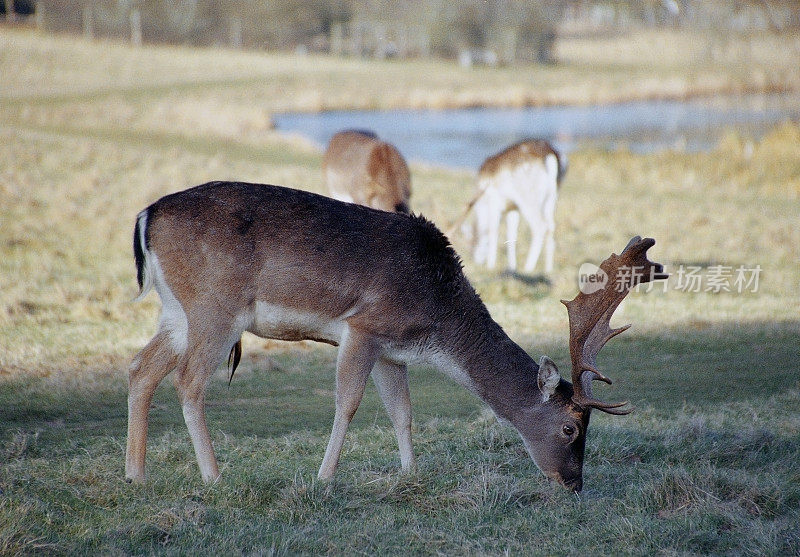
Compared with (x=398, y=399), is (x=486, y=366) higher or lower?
higher

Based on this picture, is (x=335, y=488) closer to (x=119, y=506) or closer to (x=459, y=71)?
(x=119, y=506)

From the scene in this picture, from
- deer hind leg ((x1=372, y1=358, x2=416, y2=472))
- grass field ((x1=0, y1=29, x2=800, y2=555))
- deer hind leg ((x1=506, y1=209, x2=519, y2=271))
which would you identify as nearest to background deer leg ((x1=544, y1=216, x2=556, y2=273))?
grass field ((x1=0, y1=29, x2=800, y2=555))

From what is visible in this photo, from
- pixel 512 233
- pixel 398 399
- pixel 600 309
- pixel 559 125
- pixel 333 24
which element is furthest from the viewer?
pixel 333 24

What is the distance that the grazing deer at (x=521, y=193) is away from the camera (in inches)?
590

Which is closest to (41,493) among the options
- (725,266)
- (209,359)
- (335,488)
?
(209,359)

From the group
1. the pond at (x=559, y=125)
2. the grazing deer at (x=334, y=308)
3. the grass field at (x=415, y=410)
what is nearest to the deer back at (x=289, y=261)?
the grazing deer at (x=334, y=308)

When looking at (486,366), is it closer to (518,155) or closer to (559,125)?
(518,155)

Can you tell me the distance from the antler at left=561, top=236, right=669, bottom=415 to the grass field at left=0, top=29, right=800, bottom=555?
780 mm

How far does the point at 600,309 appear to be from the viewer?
6066 millimetres

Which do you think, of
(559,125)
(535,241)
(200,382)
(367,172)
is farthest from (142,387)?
(559,125)

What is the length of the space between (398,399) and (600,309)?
1567mm

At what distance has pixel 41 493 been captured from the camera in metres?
5.61

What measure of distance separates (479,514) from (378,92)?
156 feet

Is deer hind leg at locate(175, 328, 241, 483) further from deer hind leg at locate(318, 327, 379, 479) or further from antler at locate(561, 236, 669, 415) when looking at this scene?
antler at locate(561, 236, 669, 415)
